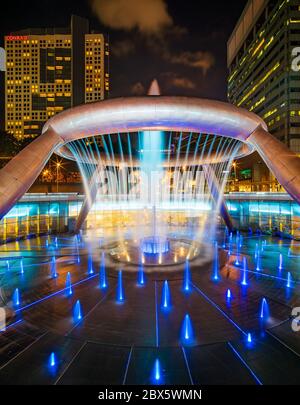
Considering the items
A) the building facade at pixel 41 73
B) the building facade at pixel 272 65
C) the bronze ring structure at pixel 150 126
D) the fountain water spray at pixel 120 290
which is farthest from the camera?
the building facade at pixel 41 73

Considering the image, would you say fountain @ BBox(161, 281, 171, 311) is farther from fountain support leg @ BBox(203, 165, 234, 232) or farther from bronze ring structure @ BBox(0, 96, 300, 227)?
fountain support leg @ BBox(203, 165, 234, 232)

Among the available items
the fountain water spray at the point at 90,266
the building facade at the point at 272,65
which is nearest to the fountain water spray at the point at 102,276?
the fountain water spray at the point at 90,266

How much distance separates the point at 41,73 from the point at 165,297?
17921 cm

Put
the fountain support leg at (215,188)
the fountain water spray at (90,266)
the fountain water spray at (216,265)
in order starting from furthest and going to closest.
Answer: the fountain support leg at (215,188)
the fountain water spray at (90,266)
the fountain water spray at (216,265)

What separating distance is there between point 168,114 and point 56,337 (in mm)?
9071

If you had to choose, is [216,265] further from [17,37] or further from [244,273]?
[17,37]

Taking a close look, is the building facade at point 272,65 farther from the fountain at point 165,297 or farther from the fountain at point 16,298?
the fountain at point 16,298

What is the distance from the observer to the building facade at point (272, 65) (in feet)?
253

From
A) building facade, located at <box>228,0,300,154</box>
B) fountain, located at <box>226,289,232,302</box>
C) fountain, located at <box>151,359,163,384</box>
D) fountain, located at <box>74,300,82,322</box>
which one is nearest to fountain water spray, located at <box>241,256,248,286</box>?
fountain, located at <box>226,289,232,302</box>

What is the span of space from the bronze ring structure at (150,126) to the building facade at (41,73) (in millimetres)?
153837

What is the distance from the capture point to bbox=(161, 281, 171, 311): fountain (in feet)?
27.8

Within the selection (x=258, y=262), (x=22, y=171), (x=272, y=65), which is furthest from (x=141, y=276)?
(x=272, y=65)

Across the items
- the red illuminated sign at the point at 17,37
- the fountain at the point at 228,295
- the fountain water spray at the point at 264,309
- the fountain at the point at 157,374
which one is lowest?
the fountain at the point at 157,374
